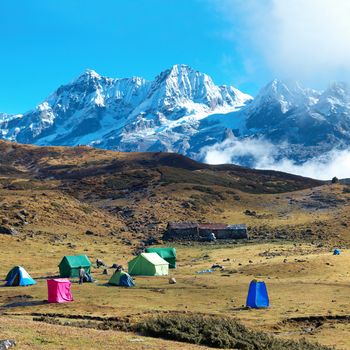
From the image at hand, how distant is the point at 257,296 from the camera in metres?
38.9

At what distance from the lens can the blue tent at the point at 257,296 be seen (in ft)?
127

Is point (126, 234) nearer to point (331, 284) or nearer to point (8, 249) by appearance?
point (8, 249)

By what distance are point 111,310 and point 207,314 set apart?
22.3 ft

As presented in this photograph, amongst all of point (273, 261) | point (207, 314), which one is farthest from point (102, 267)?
point (207, 314)

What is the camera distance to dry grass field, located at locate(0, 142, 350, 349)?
32.3m

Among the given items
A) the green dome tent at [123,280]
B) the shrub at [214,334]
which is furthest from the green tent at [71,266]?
the shrub at [214,334]

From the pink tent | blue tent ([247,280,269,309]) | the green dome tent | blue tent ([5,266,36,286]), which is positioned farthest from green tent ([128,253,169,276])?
blue tent ([247,280,269,309])

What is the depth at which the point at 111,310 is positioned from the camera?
37.6m

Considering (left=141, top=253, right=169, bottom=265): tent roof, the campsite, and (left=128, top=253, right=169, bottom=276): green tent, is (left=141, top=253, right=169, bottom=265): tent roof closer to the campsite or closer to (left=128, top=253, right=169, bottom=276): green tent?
(left=128, top=253, right=169, bottom=276): green tent

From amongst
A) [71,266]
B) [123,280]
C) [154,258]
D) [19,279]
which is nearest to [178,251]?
[154,258]

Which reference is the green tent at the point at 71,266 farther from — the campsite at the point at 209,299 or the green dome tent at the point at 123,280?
the green dome tent at the point at 123,280

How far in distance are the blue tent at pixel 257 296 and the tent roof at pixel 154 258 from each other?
21856 mm

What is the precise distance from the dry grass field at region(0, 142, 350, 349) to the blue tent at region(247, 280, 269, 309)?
3.24 ft

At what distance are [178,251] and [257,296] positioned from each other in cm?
4456
